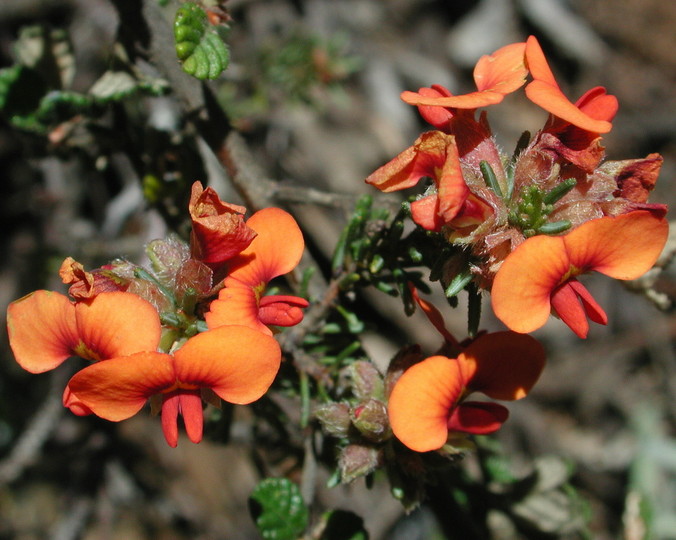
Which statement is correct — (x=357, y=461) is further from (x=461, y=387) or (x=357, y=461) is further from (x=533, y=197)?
(x=533, y=197)

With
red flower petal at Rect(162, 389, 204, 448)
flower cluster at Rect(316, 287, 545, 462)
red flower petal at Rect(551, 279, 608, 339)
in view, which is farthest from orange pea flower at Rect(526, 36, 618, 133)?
red flower petal at Rect(162, 389, 204, 448)

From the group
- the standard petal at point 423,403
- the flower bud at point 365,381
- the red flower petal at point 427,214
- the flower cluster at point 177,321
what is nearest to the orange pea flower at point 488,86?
the red flower petal at point 427,214

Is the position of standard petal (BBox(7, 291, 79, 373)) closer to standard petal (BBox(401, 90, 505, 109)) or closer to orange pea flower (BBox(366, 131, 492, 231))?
orange pea flower (BBox(366, 131, 492, 231))

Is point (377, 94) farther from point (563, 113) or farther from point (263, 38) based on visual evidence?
point (563, 113)

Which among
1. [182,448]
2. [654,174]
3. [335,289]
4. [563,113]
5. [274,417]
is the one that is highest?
[563,113]

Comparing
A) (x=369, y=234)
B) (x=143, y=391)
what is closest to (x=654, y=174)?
(x=369, y=234)
